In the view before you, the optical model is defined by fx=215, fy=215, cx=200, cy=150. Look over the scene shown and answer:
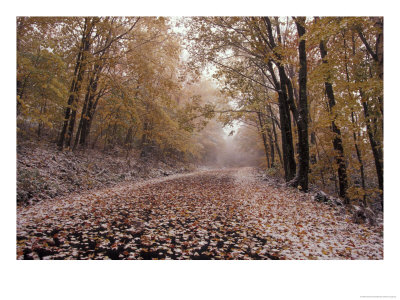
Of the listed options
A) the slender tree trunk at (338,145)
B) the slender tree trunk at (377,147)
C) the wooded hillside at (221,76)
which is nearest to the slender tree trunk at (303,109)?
the wooded hillside at (221,76)

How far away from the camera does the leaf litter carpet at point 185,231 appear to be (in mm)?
3230

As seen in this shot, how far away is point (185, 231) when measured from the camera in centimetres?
404

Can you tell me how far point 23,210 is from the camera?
4.45m

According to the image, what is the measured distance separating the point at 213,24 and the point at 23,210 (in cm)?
837

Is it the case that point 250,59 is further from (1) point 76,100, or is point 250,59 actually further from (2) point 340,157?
(1) point 76,100

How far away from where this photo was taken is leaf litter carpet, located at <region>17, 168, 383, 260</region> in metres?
3.23

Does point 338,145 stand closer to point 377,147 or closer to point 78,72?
point 377,147

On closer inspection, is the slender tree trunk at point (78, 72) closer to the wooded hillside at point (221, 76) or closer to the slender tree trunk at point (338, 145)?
Answer: the wooded hillside at point (221, 76)

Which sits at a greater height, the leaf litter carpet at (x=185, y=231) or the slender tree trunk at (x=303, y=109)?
the slender tree trunk at (x=303, y=109)

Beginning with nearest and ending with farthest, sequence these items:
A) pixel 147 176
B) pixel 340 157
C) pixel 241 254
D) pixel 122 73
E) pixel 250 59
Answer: pixel 241 254 → pixel 340 157 → pixel 250 59 → pixel 122 73 → pixel 147 176

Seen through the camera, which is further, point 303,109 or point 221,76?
point 221,76

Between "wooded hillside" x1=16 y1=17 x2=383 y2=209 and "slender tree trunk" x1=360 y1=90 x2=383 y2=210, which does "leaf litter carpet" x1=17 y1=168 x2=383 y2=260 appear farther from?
"wooded hillside" x1=16 y1=17 x2=383 y2=209

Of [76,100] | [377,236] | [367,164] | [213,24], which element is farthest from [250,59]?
[377,236]

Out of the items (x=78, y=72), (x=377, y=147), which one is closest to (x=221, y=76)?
(x=78, y=72)
